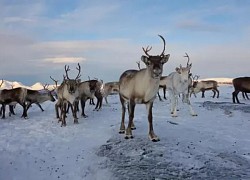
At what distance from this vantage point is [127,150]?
28.5ft

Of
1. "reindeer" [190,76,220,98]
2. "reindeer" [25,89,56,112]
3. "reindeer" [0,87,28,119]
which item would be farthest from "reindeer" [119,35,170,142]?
"reindeer" [190,76,220,98]

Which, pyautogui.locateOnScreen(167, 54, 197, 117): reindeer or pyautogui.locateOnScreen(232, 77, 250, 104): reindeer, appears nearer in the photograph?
pyautogui.locateOnScreen(167, 54, 197, 117): reindeer

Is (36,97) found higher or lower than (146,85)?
lower

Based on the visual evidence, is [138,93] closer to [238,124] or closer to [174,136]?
[174,136]

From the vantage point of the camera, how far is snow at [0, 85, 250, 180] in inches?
295

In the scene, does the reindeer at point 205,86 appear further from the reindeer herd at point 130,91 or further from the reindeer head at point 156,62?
the reindeer head at point 156,62

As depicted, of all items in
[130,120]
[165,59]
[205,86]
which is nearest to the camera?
[165,59]

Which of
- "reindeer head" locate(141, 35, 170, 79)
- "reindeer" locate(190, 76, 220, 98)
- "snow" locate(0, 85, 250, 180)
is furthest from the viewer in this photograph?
"reindeer" locate(190, 76, 220, 98)

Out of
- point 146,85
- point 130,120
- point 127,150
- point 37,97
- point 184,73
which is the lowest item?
point 127,150

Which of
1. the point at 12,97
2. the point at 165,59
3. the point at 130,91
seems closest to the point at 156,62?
the point at 165,59

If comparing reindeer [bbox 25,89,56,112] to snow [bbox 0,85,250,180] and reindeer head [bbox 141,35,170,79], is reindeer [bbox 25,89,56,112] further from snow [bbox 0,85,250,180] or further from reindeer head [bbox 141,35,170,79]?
reindeer head [bbox 141,35,170,79]

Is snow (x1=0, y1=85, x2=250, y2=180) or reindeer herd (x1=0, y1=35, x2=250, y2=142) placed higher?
reindeer herd (x1=0, y1=35, x2=250, y2=142)

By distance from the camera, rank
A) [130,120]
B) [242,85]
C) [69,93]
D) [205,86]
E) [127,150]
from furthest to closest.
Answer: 1. [205,86]
2. [242,85]
3. [69,93]
4. [130,120]
5. [127,150]

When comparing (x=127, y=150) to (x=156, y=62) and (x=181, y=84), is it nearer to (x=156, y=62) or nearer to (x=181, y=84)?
(x=156, y=62)
